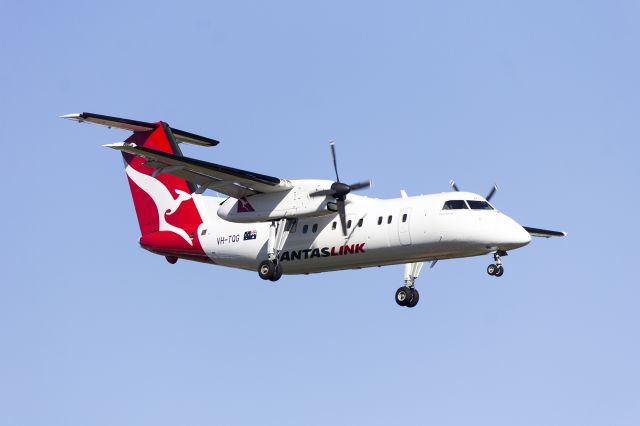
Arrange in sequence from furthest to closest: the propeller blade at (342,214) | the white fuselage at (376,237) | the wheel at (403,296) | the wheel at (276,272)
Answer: the wheel at (403,296), the wheel at (276,272), the propeller blade at (342,214), the white fuselage at (376,237)

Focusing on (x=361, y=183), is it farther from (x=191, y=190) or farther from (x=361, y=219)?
(x=191, y=190)

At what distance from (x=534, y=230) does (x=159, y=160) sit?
12.1 meters

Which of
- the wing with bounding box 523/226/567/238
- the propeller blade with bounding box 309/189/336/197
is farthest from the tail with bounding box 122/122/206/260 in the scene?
the wing with bounding box 523/226/567/238

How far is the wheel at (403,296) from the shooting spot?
106ft

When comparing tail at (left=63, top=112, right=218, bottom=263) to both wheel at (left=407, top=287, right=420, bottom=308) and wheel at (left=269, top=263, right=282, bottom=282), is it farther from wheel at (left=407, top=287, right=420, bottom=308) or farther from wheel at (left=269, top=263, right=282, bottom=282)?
wheel at (left=407, top=287, right=420, bottom=308)

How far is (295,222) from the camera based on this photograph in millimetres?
32219

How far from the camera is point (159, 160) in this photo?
30656mm

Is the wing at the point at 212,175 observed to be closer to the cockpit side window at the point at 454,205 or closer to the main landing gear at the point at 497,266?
the cockpit side window at the point at 454,205

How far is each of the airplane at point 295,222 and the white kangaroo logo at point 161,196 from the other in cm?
4

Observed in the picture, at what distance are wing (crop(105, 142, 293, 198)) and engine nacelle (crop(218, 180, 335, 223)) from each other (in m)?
0.20

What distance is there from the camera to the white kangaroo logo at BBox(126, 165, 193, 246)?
34.8 metres

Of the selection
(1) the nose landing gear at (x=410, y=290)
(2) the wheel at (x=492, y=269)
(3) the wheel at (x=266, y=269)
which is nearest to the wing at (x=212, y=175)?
(3) the wheel at (x=266, y=269)

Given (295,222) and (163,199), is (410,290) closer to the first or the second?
(295,222)

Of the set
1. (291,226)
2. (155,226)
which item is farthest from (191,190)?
(291,226)
